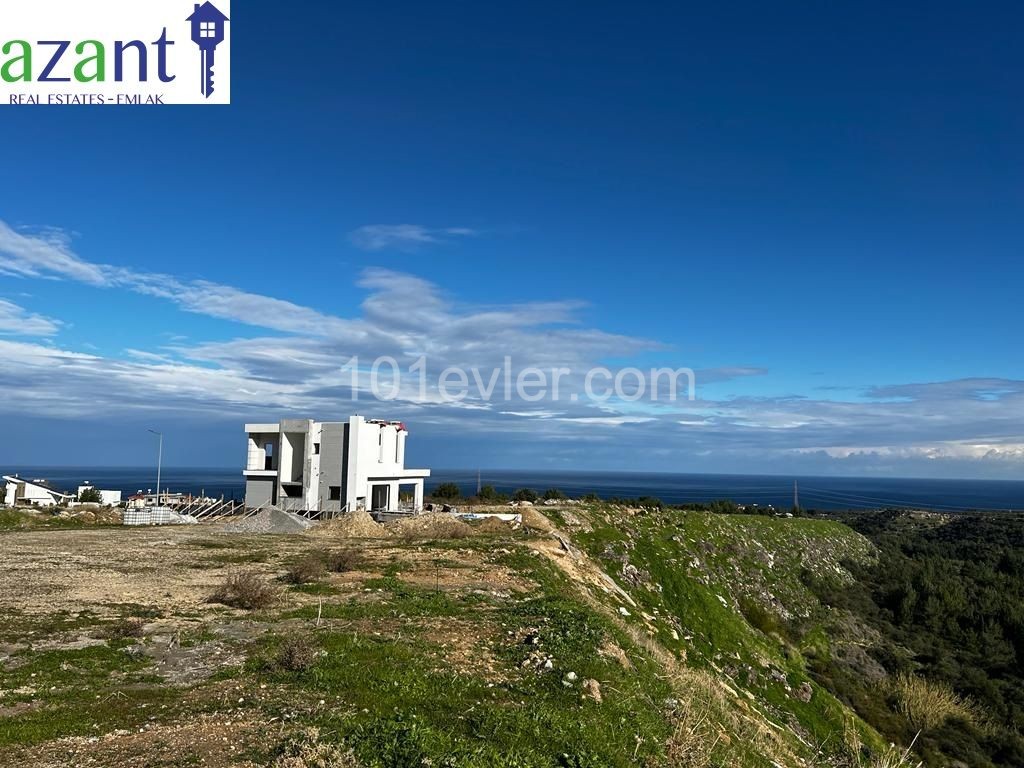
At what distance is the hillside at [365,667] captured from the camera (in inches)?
306

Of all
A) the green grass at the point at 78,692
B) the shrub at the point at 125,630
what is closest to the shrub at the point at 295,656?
the green grass at the point at 78,692

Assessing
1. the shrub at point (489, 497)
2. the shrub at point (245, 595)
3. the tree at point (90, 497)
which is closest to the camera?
the shrub at point (245, 595)

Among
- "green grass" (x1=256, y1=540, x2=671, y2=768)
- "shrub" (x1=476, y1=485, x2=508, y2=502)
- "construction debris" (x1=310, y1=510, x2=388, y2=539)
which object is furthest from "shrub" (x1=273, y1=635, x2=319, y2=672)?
"shrub" (x1=476, y1=485, x2=508, y2=502)

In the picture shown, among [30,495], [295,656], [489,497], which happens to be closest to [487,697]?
[295,656]

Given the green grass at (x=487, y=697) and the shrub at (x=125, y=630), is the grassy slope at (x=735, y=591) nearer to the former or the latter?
the green grass at (x=487, y=697)

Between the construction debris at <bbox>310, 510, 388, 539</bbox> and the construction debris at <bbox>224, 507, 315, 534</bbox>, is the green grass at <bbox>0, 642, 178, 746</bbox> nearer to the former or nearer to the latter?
the construction debris at <bbox>310, 510, 388, 539</bbox>

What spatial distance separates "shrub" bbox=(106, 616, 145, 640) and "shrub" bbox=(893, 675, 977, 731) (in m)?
31.9

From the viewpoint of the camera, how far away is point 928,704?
2931 centimetres

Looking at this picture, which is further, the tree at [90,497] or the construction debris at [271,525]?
the tree at [90,497]

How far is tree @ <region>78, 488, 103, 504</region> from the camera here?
50822mm

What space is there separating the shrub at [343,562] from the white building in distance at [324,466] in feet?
69.7

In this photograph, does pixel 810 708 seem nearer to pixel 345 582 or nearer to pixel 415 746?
pixel 345 582

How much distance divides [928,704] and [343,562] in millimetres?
28692

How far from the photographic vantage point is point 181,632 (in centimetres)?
1287
